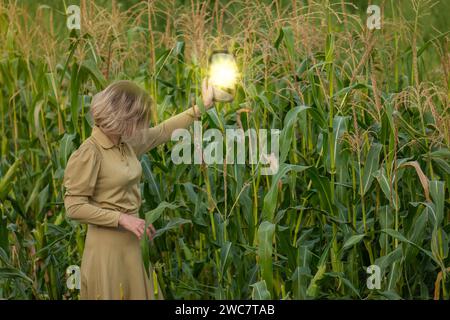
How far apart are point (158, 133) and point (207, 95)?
49cm

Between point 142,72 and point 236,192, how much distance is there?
163 centimetres

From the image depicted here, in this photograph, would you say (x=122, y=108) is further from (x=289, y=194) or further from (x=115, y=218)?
(x=289, y=194)

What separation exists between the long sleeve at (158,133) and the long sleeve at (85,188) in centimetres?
35

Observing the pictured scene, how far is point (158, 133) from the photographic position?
5238 mm

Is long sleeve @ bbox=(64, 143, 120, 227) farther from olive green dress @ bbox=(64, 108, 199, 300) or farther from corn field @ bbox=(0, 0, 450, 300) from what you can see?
corn field @ bbox=(0, 0, 450, 300)

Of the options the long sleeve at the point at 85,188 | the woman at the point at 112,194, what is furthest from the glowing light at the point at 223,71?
the long sleeve at the point at 85,188

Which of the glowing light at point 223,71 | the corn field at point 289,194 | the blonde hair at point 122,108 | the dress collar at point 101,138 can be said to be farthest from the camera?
the glowing light at point 223,71

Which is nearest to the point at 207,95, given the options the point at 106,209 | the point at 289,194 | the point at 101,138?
the point at 289,194

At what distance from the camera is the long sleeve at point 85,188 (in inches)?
184

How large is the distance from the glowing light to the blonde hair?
110 centimetres

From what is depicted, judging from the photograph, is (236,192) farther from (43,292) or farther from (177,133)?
(43,292)

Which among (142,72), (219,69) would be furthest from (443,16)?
(219,69)

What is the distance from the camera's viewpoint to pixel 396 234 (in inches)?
208

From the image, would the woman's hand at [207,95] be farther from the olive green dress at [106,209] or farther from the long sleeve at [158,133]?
the olive green dress at [106,209]
